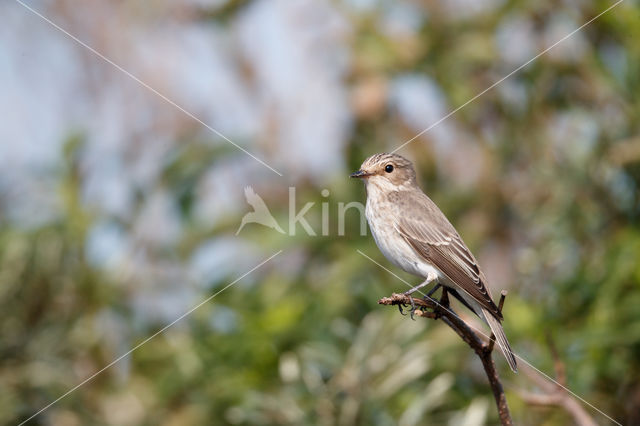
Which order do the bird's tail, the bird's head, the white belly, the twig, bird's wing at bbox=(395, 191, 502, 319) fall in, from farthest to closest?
the bird's head, the white belly, bird's wing at bbox=(395, 191, 502, 319), the bird's tail, the twig

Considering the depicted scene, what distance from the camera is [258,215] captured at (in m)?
5.10

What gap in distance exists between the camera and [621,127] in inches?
182

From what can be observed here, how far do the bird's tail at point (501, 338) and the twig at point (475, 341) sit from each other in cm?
20

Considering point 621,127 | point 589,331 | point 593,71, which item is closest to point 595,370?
point 589,331

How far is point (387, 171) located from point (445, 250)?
0.48m

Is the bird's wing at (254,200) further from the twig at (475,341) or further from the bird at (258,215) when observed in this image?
the twig at (475,341)

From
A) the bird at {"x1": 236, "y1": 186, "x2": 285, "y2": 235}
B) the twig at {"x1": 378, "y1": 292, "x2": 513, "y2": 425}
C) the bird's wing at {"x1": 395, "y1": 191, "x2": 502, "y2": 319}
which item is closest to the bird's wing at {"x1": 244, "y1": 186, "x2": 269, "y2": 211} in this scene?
the bird at {"x1": 236, "y1": 186, "x2": 285, "y2": 235}

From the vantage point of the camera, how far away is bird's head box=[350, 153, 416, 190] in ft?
10.8

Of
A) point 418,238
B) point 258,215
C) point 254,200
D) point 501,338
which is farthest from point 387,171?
point 254,200

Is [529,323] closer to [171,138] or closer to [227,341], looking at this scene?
[227,341]

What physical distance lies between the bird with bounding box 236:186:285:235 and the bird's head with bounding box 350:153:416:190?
146cm

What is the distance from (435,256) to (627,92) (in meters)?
2.19

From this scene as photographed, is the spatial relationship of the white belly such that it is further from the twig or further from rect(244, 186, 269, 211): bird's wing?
rect(244, 186, 269, 211): bird's wing

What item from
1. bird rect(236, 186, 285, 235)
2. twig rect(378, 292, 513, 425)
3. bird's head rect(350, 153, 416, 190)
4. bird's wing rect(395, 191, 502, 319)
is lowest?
twig rect(378, 292, 513, 425)
